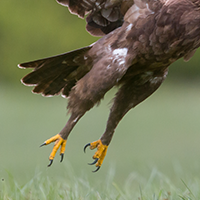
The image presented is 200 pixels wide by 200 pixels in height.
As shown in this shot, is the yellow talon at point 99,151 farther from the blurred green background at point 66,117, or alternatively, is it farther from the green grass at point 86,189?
the blurred green background at point 66,117

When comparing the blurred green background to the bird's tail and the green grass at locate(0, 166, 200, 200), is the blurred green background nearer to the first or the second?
the green grass at locate(0, 166, 200, 200)

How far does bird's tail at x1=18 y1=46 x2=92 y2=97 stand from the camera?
12.8ft

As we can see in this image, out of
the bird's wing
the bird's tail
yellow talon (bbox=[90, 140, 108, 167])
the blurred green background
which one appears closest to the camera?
the bird's wing

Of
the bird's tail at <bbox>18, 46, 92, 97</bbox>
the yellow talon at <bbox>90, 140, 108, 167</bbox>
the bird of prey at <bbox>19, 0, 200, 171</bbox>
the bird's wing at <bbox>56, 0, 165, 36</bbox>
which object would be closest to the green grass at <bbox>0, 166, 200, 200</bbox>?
the yellow talon at <bbox>90, 140, 108, 167</bbox>

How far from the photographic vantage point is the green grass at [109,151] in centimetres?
385

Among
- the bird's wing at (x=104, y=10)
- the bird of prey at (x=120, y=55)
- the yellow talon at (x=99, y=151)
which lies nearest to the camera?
the bird of prey at (x=120, y=55)

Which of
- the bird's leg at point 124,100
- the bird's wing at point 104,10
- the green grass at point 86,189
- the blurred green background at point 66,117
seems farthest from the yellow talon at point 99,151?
the bird's wing at point 104,10

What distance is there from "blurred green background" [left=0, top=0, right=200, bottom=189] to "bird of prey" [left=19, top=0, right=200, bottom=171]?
2.77ft

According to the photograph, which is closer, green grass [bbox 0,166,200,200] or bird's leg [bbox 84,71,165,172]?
green grass [bbox 0,166,200,200]

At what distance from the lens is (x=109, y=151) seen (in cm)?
826

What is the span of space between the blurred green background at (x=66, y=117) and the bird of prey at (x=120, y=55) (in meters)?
0.84

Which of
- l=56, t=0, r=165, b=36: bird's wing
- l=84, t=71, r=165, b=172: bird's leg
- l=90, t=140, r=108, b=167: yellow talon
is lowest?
l=90, t=140, r=108, b=167: yellow talon

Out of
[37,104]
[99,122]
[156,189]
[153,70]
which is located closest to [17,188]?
[156,189]

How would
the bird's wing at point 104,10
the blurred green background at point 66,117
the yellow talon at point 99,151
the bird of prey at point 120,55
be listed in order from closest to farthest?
the bird of prey at point 120,55, the bird's wing at point 104,10, the yellow talon at point 99,151, the blurred green background at point 66,117
